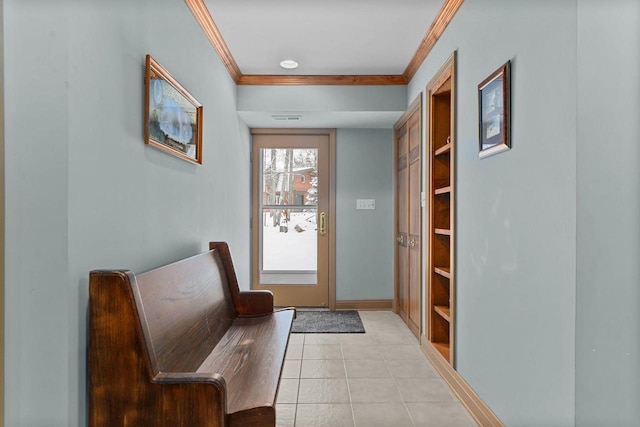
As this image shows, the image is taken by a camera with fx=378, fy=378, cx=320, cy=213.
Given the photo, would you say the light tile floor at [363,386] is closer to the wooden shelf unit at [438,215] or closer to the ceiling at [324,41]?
the wooden shelf unit at [438,215]

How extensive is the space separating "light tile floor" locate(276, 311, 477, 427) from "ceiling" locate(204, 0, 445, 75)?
8.10 feet

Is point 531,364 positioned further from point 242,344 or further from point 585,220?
point 242,344

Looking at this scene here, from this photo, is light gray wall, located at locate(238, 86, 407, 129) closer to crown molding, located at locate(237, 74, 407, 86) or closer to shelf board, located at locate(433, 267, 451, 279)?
crown molding, located at locate(237, 74, 407, 86)

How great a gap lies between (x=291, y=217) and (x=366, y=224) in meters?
0.90

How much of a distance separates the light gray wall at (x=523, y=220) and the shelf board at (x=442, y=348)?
0.36 metres

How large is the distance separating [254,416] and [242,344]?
0.69m

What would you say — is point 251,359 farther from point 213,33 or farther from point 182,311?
point 213,33

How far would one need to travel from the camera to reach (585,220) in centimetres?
94

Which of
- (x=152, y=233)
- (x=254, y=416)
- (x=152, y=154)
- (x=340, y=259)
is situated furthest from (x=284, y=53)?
(x=254, y=416)

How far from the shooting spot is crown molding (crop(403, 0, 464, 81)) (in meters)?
2.38

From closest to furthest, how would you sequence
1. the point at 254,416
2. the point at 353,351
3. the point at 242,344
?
the point at 254,416 < the point at 242,344 < the point at 353,351

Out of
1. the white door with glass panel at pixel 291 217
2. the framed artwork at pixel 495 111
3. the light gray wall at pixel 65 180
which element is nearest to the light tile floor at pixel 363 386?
the white door with glass panel at pixel 291 217

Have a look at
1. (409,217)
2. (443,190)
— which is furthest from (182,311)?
(409,217)

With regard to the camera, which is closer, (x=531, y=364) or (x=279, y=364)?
(x=531, y=364)
